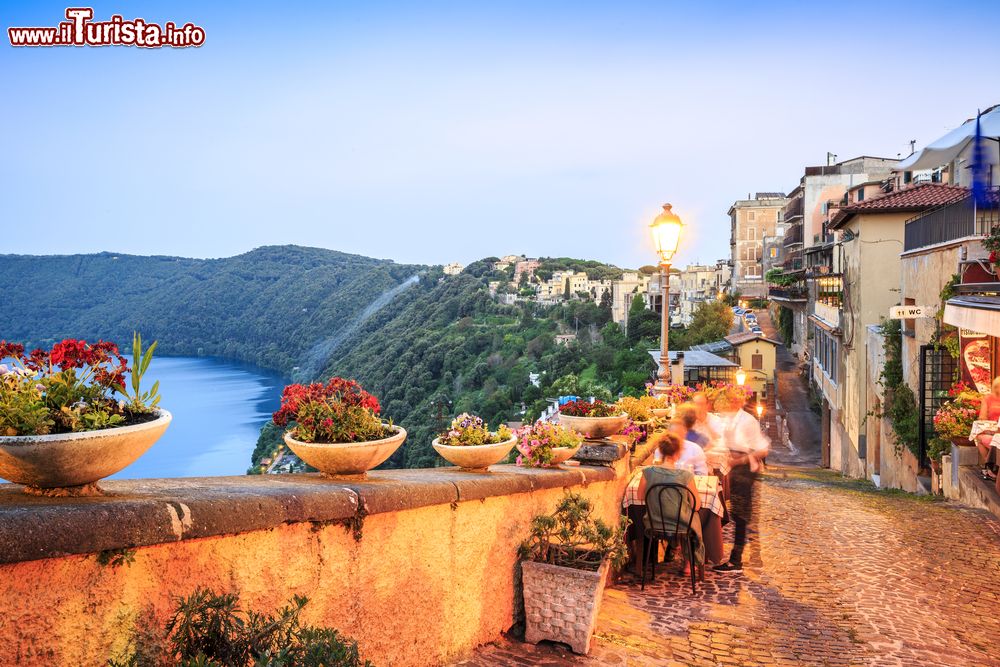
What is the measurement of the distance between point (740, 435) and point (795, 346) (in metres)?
40.8

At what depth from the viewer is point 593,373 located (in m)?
69.8

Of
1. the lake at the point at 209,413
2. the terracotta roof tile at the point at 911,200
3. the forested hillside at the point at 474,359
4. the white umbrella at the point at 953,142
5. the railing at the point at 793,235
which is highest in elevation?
the railing at the point at 793,235

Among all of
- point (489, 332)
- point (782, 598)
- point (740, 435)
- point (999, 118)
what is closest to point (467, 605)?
point (782, 598)

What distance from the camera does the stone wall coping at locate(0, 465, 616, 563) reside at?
6.17ft

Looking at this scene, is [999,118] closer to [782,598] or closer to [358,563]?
[782,598]

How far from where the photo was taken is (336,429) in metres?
3.31

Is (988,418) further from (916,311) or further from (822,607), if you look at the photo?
(822,607)

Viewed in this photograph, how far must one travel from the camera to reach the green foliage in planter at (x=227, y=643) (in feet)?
6.90

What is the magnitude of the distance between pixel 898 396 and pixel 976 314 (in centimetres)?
714

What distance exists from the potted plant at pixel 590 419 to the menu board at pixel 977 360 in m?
7.46

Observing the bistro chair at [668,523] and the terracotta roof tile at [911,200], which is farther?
the terracotta roof tile at [911,200]

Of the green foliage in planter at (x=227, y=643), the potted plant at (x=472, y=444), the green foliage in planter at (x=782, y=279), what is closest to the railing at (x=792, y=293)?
the green foliage in planter at (x=782, y=279)

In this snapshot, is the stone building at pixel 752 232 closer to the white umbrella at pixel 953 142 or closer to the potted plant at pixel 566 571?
the white umbrella at pixel 953 142

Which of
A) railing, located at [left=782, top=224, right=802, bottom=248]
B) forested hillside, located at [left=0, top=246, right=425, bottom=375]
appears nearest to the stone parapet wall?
forested hillside, located at [left=0, top=246, right=425, bottom=375]
